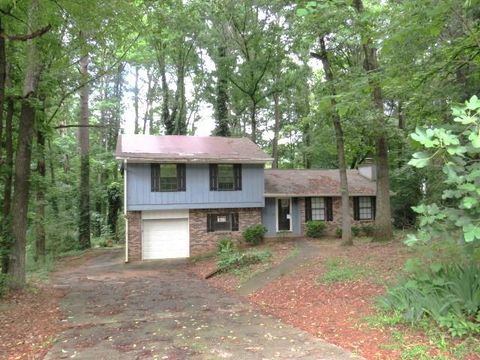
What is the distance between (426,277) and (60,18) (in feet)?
26.2

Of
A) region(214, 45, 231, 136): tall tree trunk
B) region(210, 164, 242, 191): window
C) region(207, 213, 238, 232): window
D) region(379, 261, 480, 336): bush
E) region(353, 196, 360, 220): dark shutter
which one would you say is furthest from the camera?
region(214, 45, 231, 136): tall tree trunk

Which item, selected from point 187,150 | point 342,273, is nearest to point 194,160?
point 187,150

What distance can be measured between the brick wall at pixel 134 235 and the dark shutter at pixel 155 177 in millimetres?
1370

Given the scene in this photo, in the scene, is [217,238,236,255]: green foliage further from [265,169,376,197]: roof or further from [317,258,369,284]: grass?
[317,258,369,284]: grass

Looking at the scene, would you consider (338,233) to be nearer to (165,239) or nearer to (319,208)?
(319,208)

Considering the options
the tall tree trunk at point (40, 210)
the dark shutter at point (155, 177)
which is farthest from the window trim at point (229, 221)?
the tall tree trunk at point (40, 210)

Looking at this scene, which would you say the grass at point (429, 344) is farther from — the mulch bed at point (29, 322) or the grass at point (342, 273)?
the mulch bed at point (29, 322)

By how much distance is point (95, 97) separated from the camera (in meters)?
37.3

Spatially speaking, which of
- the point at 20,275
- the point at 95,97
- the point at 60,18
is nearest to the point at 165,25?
the point at 60,18

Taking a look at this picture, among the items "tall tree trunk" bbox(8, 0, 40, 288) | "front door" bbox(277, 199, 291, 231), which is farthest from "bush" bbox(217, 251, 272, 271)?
"front door" bbox(277, 199, 291, 231)

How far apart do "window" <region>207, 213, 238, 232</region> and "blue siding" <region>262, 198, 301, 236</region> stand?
1.81 meters

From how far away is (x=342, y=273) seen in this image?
1077 cm

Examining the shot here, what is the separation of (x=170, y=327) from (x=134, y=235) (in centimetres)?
1271

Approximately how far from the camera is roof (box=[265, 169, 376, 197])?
22.7 meters
